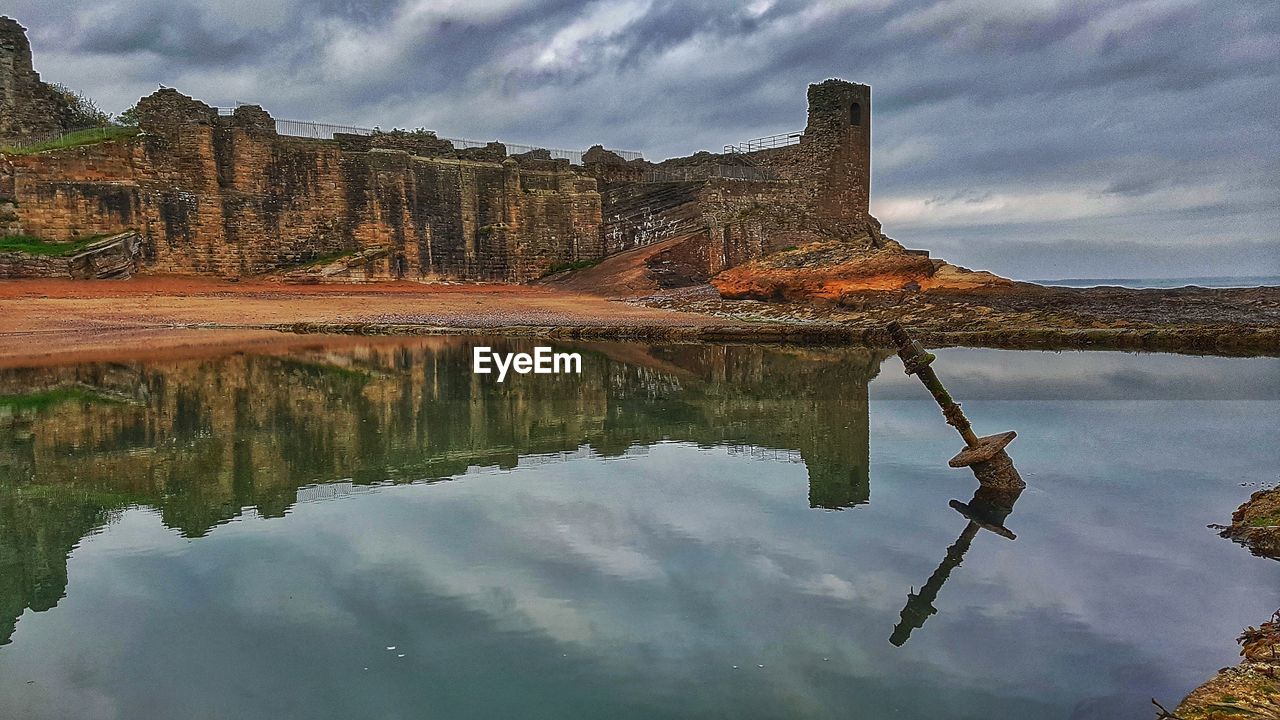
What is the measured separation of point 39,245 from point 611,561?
92.4ft

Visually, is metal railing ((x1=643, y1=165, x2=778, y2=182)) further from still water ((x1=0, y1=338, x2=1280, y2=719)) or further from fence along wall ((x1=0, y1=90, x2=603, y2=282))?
still water ((x1=0, y1=338, x2=1280, y2=719))

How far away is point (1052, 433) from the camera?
9.20 metres

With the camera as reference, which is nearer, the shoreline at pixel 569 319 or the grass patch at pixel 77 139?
the shoreline at pixel 569 319

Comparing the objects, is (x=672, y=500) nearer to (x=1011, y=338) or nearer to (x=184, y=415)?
(x=184, y=415)

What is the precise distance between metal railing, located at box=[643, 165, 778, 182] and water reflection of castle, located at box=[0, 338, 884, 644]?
967 inches

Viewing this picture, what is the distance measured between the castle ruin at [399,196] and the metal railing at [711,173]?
102mm

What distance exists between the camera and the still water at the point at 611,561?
369cm

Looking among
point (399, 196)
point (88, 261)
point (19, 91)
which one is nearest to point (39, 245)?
point (88, 261)

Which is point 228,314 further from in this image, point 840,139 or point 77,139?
point 840,139

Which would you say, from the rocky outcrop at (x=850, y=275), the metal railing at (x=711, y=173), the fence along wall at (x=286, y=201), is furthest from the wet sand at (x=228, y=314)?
the metal railing at (x=711, y=173)

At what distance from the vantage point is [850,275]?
24.5 meters

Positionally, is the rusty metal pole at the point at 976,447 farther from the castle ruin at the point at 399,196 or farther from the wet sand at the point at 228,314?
the castle ruin at the point at 399,196

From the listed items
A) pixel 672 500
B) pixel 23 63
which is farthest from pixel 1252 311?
pixel 23 63

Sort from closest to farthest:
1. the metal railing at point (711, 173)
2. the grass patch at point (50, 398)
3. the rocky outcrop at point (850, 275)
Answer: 1. the grass patch at point (50, 398)
2. the rocky outcrop at point (850, 275)
3. the metal railing at point (711, 173)
